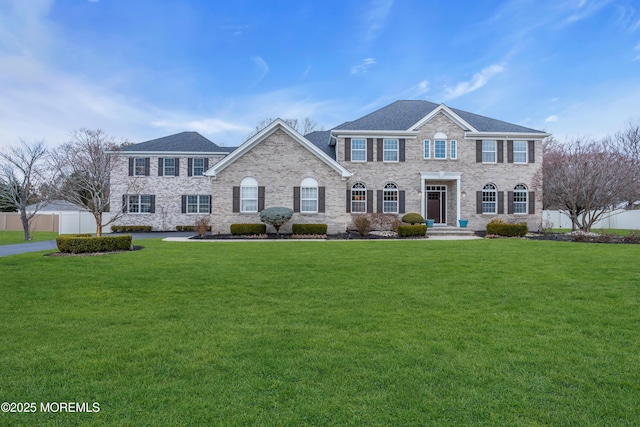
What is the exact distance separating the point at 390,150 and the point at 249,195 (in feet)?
32.1

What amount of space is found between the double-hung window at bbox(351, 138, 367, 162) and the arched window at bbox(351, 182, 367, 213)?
169 cm

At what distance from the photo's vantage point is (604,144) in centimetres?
2758

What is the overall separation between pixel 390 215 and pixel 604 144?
1977 cm

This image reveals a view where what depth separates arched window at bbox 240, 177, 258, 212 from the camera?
20453 millimetres

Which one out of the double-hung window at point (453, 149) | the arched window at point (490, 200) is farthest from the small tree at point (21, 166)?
the arched window at point (490, 200)

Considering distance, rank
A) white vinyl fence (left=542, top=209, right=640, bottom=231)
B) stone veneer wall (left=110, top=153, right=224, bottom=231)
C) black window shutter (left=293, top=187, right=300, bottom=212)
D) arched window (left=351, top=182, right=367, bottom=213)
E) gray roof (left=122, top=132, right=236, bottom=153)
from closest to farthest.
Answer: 1. black window shutter (left=293, top=187, right=300, bottom=212)
2. arched window (left=351, top=182, right=367, bottom=213)
3. stone veneer wall (left=110, top=153, right=224, bottom=231)
4. gray roof (left=122, top=132, right=236, bottom=153)
5. white vinyl fence (left=542, top=209, right=640, bottom=231)

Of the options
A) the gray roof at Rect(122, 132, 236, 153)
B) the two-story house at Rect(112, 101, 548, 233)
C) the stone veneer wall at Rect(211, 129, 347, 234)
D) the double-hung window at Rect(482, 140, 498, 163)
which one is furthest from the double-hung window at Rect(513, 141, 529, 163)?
the gray roof at Rect(122, 132, 236, 153)

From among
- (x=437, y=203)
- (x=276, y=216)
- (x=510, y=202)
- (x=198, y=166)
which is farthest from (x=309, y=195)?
(x=510, y=202)

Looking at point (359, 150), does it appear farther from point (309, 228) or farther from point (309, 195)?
point (309, 228)

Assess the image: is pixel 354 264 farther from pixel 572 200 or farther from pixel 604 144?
pixel 604 144

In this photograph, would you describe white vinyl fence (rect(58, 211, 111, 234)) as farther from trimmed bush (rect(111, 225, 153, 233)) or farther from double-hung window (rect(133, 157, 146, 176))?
double-hung window (rect(133, 157, 146, 176))

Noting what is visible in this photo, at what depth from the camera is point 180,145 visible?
28.4m

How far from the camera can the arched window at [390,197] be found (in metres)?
22.9

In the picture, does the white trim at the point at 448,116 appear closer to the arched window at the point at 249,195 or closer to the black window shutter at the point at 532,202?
the black window shutter at the point at 532,202
